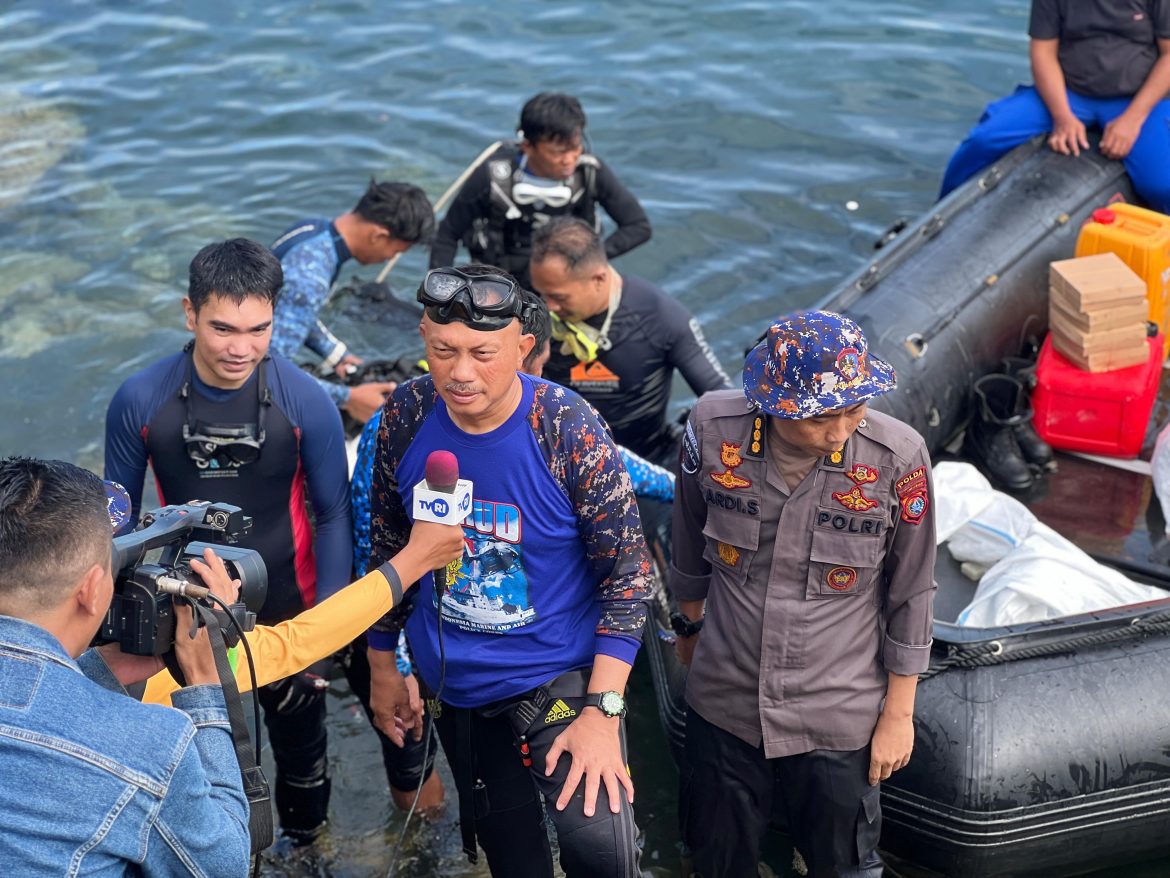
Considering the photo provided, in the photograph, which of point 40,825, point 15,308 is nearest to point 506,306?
point 40,825

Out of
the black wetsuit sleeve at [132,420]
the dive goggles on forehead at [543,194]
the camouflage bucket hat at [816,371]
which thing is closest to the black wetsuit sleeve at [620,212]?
the dive goggles on forehead at [543,194]

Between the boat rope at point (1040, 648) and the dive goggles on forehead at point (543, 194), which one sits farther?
the dive goggles on forehead at point (543, 194)

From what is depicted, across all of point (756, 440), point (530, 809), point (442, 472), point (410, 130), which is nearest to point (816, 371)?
point (756, 440)

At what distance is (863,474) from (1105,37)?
14.1 feet

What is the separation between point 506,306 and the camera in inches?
123

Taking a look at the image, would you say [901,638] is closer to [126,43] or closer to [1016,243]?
[1016,243]

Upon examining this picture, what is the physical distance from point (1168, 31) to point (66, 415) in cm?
609

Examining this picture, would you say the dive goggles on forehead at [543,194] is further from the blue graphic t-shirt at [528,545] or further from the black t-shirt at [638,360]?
the blue graphic t-shirt at [528,545]

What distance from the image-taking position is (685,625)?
385 centimetres

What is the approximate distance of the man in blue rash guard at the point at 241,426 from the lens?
3.72 meters

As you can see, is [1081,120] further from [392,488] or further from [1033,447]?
[392,488]

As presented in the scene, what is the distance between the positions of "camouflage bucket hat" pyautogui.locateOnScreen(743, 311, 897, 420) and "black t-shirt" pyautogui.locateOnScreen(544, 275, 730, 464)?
5.63 feet

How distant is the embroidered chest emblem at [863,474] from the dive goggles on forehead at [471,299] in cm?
92

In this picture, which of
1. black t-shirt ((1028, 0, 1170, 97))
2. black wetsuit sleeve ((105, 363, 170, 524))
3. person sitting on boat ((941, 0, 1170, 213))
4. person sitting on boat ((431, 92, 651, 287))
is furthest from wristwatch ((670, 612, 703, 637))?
black t-shirt ((1028, 0, 1170, 97))
